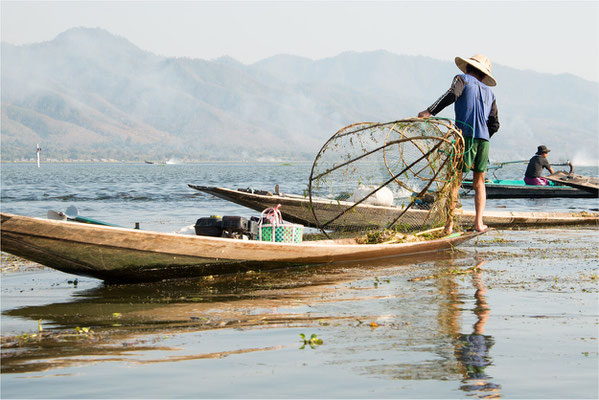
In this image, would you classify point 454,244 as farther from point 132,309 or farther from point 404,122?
point 132,309

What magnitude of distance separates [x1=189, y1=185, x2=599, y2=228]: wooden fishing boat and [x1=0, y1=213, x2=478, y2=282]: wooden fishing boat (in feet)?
9.69

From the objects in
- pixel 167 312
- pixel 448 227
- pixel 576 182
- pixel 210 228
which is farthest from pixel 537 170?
pixel 167 312

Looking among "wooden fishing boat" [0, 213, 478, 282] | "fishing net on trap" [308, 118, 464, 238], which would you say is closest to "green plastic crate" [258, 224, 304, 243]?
"wooden fishing boat" [0, 213, 478, 282]

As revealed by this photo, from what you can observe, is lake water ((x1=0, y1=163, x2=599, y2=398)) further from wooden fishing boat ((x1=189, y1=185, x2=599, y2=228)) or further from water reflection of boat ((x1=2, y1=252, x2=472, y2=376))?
wooden fishing boat ((x1=189, y1=185, x2=599, y2=228))

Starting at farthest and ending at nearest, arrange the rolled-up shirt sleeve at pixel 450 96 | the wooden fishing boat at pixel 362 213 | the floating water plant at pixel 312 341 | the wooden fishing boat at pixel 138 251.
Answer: the wooden fishing boat at pixel 362 213 → the rolled-up shirt sleeve at pixel 450 96 → the wooden fishing boat at pixel 138 251 → the floating water plant at pixel 312 341

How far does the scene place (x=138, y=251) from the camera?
6.48m

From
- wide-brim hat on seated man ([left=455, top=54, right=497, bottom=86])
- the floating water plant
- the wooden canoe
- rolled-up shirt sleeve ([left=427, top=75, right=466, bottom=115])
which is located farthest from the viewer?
the wooden canoe

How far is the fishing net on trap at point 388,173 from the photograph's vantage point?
862 cm

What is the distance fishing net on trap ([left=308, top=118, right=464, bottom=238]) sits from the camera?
8617 mm

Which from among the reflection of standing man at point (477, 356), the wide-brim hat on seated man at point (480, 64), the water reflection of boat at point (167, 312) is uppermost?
the wide-brim hat on seated man at point (480, 64)

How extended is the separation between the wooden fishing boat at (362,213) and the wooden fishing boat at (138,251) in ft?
9.69

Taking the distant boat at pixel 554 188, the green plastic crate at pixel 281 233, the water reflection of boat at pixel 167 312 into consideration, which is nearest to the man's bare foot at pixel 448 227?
the water reflection of boat at pixel 167 312

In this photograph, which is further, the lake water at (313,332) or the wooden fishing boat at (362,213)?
the wooden fishing boat at (362,213)

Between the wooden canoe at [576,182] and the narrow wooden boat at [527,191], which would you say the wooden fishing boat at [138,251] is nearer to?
the narrow wooden boat at [527,191]
